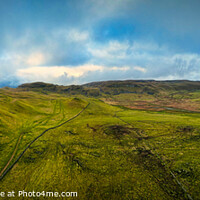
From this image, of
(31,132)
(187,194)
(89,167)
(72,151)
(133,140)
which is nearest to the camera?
(187,194)

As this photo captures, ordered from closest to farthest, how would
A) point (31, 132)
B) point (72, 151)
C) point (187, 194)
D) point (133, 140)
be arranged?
point (187, 194), point (72, 151), point (133, 140), point (31, 132)

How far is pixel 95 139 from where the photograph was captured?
40938 mm

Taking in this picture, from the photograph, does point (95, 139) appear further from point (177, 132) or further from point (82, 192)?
point (177, 132)

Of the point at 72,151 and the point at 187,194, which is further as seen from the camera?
the point at 72,151

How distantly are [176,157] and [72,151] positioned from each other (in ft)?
98.3

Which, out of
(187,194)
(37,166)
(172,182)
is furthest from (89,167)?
(187,194)

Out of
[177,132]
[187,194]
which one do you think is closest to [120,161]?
[187,194]

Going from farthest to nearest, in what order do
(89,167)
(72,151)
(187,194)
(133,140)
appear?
1. (133,140)
2. (72,151)
3. (89,167)
4. (187,194)

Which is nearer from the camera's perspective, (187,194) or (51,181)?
(187,194)

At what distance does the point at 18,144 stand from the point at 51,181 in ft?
69.8

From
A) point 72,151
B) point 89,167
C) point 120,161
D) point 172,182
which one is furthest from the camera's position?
point 72,151

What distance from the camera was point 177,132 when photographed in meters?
45.5

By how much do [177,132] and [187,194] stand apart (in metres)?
31.6

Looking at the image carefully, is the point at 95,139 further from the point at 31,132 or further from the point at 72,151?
the point at 31,132
